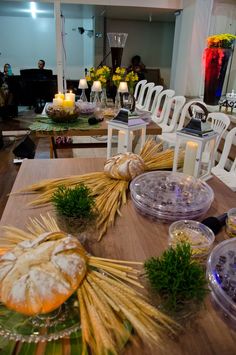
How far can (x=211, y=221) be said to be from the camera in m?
0.92

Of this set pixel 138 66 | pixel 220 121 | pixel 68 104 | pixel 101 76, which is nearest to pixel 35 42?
pixel 138 66

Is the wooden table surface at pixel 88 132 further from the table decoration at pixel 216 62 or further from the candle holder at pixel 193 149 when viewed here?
the table decoration at pixel 216 62

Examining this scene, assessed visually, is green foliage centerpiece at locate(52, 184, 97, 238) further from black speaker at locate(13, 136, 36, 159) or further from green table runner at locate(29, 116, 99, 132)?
black speaker at locate(13, 136, 36, 159)

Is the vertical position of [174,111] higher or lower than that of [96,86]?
lower

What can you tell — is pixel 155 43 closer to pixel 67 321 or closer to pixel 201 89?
pixel 201 89

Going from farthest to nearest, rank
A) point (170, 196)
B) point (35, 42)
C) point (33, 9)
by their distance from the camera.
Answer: point (35, 42) < point (33, 9) < point (170, 196)

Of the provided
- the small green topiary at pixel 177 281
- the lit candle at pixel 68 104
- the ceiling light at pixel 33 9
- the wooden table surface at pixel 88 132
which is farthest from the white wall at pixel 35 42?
the small green topiary at pixel 177 281

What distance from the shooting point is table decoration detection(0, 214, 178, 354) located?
1.78 ft

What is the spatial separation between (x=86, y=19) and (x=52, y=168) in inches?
364

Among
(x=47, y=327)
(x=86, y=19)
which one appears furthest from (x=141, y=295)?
(x=86, y=19)

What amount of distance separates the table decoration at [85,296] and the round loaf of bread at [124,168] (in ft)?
1.69

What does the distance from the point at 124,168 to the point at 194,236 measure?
41 cm

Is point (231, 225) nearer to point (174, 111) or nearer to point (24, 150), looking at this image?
point (174, 111)

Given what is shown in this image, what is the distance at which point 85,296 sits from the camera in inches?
23.5
